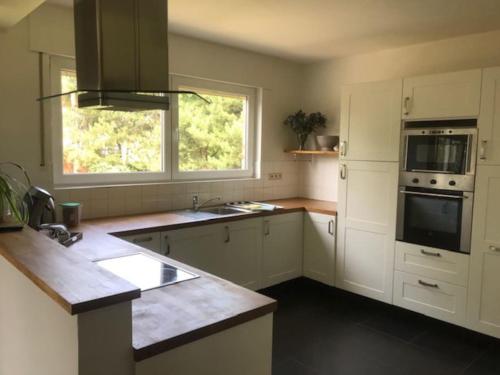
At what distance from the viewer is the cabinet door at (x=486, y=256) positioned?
272 centimetres

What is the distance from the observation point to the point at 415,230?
3133 millimetres

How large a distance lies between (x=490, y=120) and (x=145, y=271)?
7.83ft

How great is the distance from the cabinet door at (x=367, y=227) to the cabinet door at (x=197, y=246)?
1.12 metres

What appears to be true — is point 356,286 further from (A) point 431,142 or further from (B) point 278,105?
(B) point 278,105

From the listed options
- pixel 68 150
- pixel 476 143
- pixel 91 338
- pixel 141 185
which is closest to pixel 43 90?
pixel 68 150

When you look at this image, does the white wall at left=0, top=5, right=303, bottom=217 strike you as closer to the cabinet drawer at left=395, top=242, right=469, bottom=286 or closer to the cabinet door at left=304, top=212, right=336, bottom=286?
the cabinet door at left=304, top=212, right=336, bottom=286

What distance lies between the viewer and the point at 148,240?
2.71 metres

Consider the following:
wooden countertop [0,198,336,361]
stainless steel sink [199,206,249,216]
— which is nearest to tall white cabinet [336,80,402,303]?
stainless steel sink [199,206,249,216]

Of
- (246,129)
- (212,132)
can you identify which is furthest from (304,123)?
(212,132)

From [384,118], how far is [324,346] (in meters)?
1.77

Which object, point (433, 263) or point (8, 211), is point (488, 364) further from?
point (8, 211)

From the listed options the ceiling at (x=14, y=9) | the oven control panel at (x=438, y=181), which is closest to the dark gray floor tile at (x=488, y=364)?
the oven control panel at (x=438, y=181)

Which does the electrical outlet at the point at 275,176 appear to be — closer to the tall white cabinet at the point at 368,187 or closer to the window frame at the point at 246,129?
the window frame at the point at 246,129

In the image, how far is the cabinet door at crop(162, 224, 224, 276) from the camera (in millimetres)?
2848
